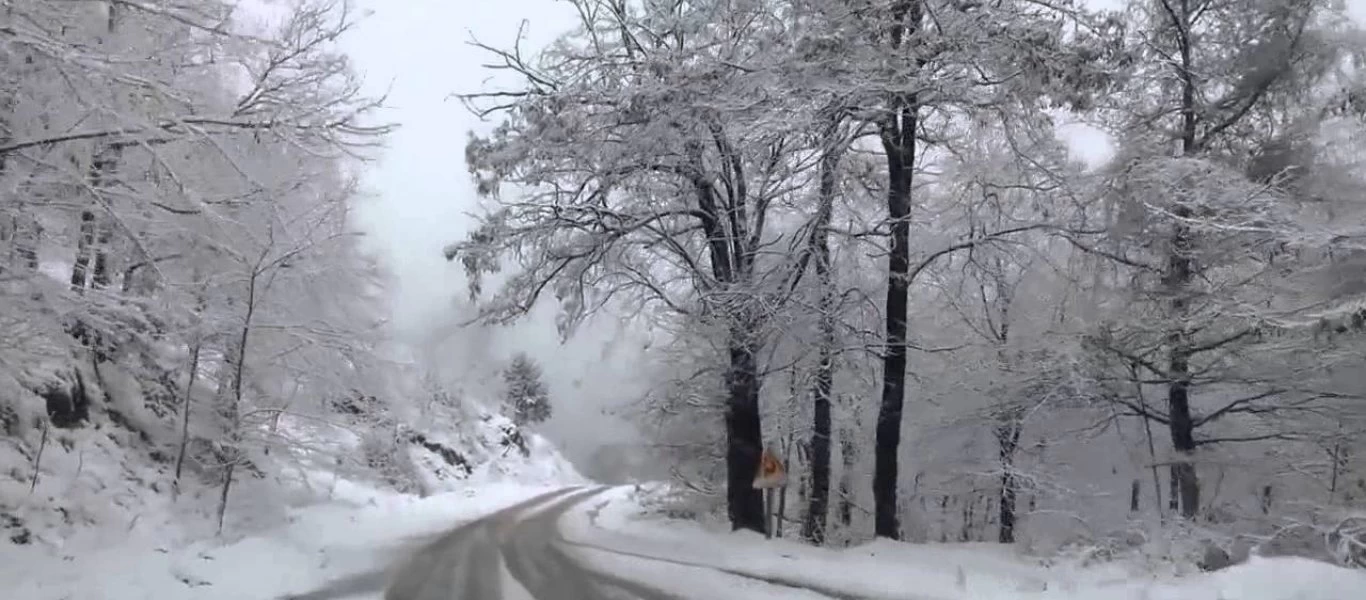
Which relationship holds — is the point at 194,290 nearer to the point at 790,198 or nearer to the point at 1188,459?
the point at 790,198

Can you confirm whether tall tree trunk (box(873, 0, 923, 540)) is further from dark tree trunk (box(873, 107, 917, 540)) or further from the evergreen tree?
the evergreen tree

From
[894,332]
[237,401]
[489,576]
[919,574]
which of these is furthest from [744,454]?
[237,401]

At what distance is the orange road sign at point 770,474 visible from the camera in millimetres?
14953

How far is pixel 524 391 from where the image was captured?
8775cm

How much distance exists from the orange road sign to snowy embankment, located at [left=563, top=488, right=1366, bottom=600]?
3.06 ft

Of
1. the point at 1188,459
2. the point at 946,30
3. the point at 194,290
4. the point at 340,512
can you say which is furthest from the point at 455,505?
the point at 946,30

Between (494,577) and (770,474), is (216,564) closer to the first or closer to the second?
(494,577)

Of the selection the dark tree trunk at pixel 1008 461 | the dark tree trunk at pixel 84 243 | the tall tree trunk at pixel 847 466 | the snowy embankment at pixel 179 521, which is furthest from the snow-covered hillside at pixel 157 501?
the dark tree trunk at pixel 1008 461

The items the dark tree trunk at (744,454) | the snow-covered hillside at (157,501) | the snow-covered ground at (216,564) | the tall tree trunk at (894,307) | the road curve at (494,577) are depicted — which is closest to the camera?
the snow-covered ground at (216,564)

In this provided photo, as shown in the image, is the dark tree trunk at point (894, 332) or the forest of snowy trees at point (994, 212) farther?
the dark tree trunk at point (894, 332)

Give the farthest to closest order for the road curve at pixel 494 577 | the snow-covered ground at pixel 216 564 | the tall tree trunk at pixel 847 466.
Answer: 1. the tall tree trunk at pixel 847 466
2. the road curve at pixel 494 577
3. the snow-covered ground at pixel 216 564

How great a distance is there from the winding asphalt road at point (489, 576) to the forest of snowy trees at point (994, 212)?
4036 millimetres

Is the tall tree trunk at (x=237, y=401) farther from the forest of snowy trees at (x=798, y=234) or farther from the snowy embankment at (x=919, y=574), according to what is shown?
the snowy embankment at (x=919, y=574)

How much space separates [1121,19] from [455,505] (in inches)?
1016
